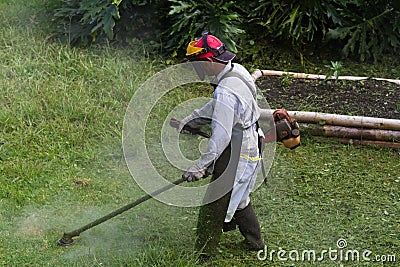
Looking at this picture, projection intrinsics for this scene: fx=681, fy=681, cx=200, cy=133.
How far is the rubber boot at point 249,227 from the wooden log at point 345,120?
5.78 feet

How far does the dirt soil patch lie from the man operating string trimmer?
231 centimetres

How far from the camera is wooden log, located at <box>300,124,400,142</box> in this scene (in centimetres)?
668

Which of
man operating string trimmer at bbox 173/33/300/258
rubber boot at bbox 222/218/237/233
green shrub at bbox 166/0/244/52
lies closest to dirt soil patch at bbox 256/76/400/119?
green shrub at bbox 166/0/244/52

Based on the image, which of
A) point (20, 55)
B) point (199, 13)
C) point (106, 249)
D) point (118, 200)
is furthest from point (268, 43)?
point (106, 249)

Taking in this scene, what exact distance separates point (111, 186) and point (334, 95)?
2.76 m

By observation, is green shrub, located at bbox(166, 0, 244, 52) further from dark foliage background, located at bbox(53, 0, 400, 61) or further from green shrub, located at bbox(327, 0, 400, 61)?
green shrub, located at bbox(327, 0, 400, 61)

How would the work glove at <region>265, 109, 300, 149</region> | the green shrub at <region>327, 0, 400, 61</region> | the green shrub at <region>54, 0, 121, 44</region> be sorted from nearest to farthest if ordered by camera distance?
the work glove at <region>265, 109, 300, 149</region>
the green shrub at <region>54, 0, 121, 44</region>
the green shrub at <region>327, 0, 400, 61</region>

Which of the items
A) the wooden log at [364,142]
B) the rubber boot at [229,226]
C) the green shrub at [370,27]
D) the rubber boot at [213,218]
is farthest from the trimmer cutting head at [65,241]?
the green shrub at [370,27]

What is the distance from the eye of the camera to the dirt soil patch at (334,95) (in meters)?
7.07

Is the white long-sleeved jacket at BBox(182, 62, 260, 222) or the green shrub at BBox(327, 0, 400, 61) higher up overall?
the white long-sleeved jacket at BBox(182, 62, 260, 222)

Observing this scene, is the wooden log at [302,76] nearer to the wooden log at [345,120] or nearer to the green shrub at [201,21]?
the green shrub at [201,21]

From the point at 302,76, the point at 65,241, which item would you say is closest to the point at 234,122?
the point at 65,241

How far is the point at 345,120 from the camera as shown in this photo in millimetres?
6738

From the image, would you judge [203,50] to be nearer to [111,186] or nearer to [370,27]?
[111,186]
